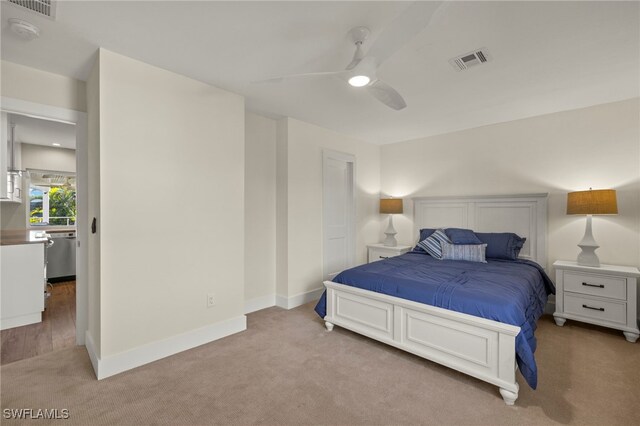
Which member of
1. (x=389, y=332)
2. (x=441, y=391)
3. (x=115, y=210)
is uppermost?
A: (x=115, y=210)

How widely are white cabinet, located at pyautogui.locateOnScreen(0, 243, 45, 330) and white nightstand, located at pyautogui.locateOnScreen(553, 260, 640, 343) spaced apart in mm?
5774

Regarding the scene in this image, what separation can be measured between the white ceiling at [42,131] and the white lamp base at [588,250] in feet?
21.9

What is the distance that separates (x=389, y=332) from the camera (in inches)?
100

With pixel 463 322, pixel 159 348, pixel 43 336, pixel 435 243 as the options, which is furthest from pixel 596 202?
pixel 43 336

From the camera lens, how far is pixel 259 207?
3672 mm

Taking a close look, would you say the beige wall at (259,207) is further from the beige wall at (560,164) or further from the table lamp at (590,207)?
the table lamp at (590,207)

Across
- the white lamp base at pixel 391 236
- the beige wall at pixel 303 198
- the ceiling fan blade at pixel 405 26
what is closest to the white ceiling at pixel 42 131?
the beige wall at pixel 303 198

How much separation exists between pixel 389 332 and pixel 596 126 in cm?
341

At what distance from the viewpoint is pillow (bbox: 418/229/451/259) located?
3752 millimetres

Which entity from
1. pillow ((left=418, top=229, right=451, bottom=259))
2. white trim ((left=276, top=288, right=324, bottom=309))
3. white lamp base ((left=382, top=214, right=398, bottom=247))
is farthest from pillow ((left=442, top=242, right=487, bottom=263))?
white trim ((left=276, top=288, right=324, bottom=309))

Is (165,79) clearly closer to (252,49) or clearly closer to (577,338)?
(252,49)

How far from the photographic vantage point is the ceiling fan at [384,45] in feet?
4.45

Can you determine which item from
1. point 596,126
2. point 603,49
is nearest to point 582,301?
point 596,126

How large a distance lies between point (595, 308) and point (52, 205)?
9728mm
